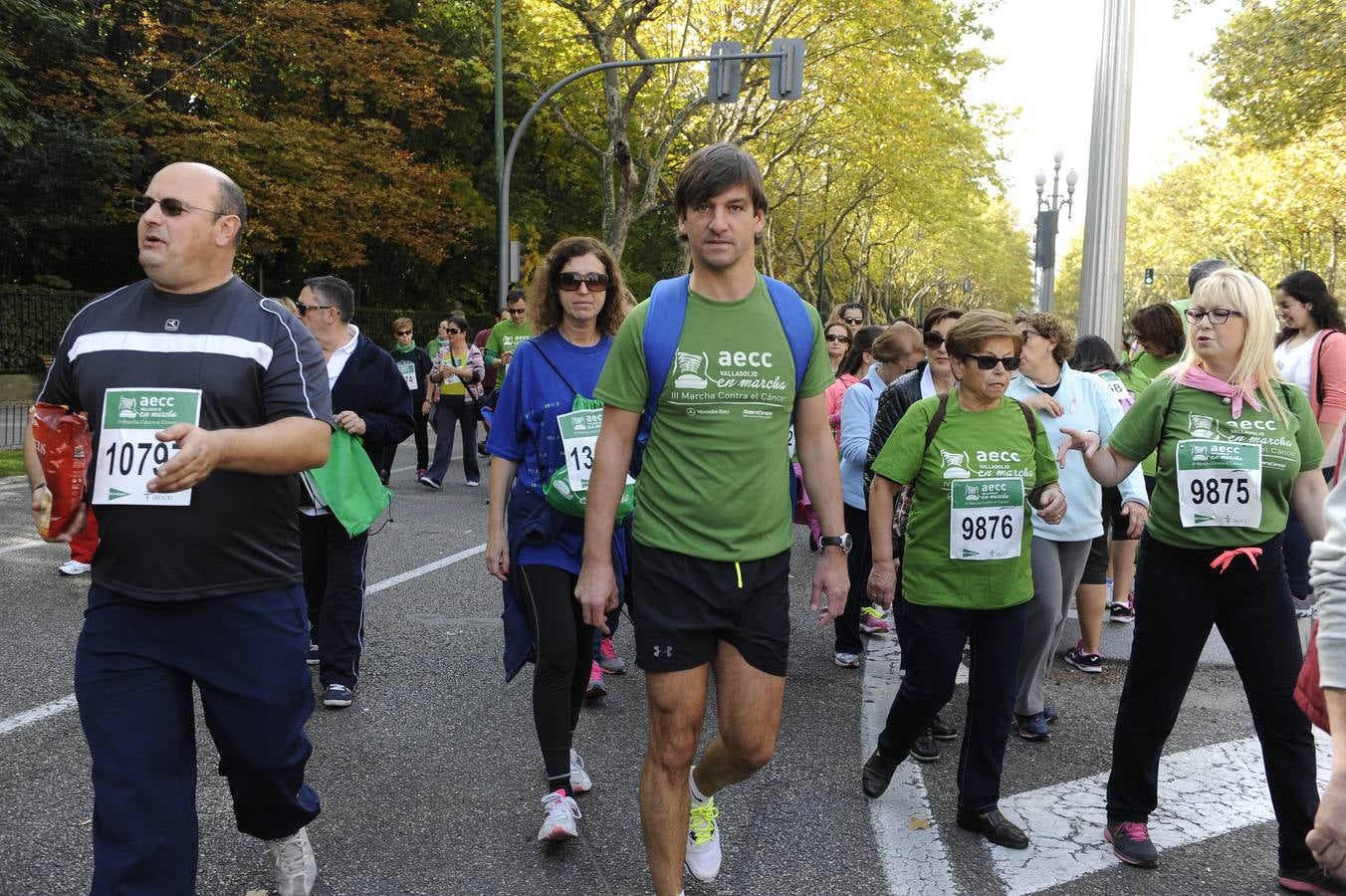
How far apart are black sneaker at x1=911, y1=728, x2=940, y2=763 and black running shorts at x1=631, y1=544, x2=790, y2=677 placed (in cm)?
187

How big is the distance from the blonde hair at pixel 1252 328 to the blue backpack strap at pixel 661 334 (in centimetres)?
183

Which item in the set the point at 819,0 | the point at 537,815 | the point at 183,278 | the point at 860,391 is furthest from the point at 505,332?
the point at 819,0

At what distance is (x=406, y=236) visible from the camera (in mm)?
27234

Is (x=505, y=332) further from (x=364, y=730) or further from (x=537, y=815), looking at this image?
(x=537, y=815)

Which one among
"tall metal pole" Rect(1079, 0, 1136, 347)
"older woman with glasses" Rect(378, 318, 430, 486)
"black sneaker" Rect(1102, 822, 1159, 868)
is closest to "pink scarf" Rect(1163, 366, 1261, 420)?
"black sneaker" Rect(1102, 822, 1159, 868)

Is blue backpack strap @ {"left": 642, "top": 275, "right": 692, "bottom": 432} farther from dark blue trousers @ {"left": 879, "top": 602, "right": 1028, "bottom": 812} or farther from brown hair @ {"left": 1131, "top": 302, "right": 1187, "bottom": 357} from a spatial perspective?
brown hair @ {"left": 1131, "top": 302, "right": 1187, "bottom": 357}

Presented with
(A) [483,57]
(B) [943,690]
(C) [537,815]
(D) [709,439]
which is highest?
(A) [483,57]

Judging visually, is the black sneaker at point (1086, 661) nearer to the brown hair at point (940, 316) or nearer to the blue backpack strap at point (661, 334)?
the brown hair at point (940, 316)

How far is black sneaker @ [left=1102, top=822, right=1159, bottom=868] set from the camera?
3816 mm

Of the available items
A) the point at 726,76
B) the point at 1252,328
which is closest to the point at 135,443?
the point at 1252,328

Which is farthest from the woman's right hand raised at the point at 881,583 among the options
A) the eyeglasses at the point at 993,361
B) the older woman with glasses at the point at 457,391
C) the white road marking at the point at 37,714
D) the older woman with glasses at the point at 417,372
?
the older woman with glasses at the point at 457,391

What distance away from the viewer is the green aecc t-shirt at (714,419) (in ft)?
10.3

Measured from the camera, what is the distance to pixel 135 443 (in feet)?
9.50

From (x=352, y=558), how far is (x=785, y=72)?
1570 centimetres
